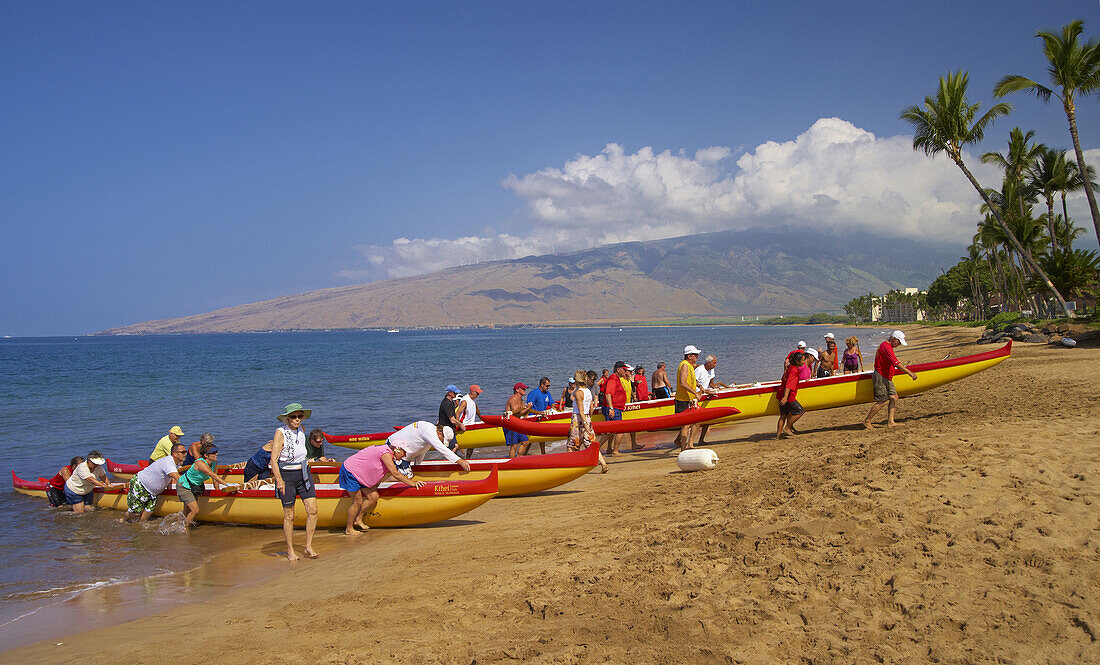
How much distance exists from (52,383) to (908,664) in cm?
5251

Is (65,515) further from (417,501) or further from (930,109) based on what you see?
(930,109)

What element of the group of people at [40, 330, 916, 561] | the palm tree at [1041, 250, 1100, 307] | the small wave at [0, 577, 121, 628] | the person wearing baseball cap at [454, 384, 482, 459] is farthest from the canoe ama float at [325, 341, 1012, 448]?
the palm tree at [1041, 250, 1100, 307]

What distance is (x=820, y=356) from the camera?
14297 millimetres

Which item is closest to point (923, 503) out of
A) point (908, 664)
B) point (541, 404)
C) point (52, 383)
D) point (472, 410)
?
point (908, 664)

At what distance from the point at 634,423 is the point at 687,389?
130 cm

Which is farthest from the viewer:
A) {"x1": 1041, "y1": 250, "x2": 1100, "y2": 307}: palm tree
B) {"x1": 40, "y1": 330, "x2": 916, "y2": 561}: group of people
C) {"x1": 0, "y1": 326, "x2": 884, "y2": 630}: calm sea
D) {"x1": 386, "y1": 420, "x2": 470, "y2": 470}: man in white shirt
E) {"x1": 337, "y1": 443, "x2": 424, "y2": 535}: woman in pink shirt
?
{"x1": 1041, "y1": 250, "x2": 1100, "y2": 307}: palm tree

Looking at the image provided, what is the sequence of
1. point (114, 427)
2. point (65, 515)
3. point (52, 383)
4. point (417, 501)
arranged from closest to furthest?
point (417, 501) → point (65, 515) → point (114, 427) → point (52, 383)

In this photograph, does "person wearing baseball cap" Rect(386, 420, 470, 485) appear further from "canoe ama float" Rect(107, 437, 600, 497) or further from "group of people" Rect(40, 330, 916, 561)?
"canoe ama float" Rect(107, 437, 600, 497)

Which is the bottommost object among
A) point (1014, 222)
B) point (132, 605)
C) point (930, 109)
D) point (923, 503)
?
point (132, 605)

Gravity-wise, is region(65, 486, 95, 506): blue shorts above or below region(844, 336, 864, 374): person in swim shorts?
below

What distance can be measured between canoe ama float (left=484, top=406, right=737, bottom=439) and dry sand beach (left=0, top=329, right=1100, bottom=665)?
3.53m

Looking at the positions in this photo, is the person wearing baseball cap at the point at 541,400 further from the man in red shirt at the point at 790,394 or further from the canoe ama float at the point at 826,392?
the man in red shirt at the point at 790,394

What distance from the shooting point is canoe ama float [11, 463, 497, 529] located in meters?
8.18

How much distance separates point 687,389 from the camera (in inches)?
468
